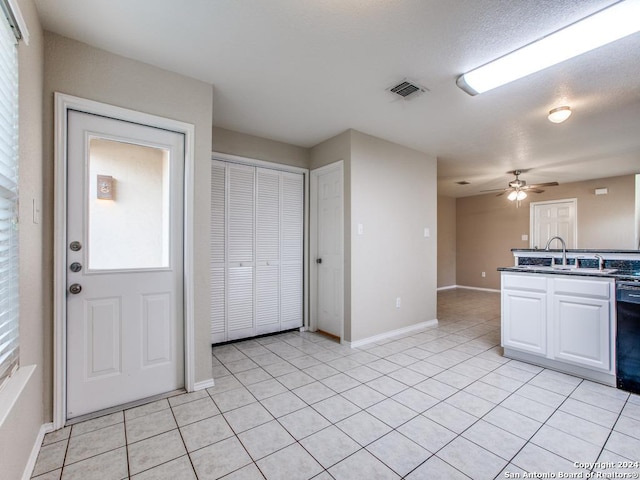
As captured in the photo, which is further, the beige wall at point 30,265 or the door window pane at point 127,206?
the door window pane at point 127,206

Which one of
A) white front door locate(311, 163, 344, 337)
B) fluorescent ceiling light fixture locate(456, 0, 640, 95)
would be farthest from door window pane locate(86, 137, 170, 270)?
fluorescent ceiling light fixture locate(456, 0, 640, 95)

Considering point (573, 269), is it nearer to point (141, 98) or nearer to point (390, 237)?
point (390, 237)

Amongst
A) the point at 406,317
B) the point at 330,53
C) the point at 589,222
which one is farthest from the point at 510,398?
the point at 589,222

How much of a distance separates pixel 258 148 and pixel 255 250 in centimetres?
129

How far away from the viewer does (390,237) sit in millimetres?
3877

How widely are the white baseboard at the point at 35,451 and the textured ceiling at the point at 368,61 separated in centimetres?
247

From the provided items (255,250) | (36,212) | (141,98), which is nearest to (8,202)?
(36,212)

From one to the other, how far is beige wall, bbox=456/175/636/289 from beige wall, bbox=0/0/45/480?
8110 mm

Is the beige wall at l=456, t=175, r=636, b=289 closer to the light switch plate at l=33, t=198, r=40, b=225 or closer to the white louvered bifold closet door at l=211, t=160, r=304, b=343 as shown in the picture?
the white louvered bifold closet door at l=211, t=160, r=304, b=343

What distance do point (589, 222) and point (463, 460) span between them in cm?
663

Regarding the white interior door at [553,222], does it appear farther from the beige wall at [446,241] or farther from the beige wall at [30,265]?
the beige wall at [30,265]

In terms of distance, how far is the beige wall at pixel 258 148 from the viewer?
11.4ft

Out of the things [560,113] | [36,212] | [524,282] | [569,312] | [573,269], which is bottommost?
[569,312]

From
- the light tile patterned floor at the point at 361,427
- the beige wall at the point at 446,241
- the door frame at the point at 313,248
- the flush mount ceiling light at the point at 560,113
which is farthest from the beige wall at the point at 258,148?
the beige wall at the point at 446,241
